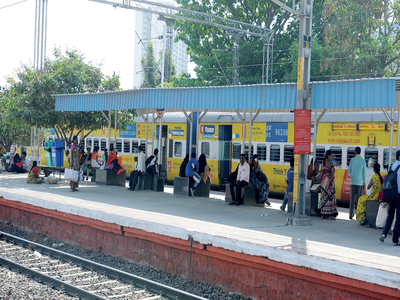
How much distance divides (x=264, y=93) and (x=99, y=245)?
543 cm

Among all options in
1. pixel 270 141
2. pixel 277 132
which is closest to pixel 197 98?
pixel 277 132

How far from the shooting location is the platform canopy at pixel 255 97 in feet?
32.9

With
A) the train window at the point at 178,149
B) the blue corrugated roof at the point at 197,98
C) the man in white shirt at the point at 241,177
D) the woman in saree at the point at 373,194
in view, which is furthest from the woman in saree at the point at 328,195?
the train window at the point at 178,149

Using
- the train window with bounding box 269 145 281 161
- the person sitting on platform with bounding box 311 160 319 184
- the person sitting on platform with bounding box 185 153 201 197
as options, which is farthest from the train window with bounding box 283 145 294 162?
the person sitting on platform with bounding box 311 160 319 184

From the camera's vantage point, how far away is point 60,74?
72.1 feet

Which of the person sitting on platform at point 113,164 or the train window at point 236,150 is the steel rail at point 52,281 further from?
the train window at point 236,150

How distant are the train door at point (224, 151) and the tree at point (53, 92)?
14.2 feet

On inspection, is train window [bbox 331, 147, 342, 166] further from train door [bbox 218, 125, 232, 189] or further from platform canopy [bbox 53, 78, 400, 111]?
train door [bbox 218, 125, 232, 189]

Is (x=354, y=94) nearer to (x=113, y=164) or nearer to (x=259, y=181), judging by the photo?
(x=259, y=181)

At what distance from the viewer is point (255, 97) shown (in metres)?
12.3

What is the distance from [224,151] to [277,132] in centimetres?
282

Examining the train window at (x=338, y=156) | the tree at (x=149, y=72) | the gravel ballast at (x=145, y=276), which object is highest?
the tree at (x=149, y=72)

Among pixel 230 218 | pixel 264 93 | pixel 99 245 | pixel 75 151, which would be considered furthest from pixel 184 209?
pixel 75 151

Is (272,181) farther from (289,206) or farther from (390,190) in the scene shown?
(390,190)
